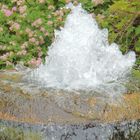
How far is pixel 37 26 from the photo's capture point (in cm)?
668

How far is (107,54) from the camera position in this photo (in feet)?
15.0

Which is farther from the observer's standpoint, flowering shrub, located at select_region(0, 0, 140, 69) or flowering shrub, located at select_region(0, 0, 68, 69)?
flowering shrub, located at select_region(0, 0, 68, 69)

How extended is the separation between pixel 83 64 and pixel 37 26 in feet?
7.96

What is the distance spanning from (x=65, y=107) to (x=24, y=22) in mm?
3143

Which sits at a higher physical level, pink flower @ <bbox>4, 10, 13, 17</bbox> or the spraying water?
the spraying water

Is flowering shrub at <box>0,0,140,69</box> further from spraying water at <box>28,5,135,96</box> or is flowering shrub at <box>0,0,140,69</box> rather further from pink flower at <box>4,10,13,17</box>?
spraying water at <box>28,5,135,96</box>

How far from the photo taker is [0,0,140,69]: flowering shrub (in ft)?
20.2

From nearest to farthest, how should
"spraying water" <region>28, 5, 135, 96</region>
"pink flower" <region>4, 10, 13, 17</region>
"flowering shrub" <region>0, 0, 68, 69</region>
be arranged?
1. "spraying water" <region>28, 5, 135, 96</region>
2. "flowering shrub" <region>0, 0, 68, 69</region>
3. "pink flower" <region>4, 10, 13, 17</region>

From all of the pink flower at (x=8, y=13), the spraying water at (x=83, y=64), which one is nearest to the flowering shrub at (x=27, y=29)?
the pink flower at (x=8, y=13)

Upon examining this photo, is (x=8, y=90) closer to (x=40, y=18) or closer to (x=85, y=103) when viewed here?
(x=85, y=103)

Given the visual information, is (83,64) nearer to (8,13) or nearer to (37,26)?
(37,26)

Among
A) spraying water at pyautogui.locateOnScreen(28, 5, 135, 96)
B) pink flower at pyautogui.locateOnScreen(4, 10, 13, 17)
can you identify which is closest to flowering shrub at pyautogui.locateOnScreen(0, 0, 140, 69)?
pink flower at pyautogui.locateOnScreen(4, 10, 13, 17)

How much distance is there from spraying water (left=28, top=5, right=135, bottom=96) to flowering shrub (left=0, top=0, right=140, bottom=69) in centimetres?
100

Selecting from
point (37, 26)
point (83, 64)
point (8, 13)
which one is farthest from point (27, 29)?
point (83, 64)
